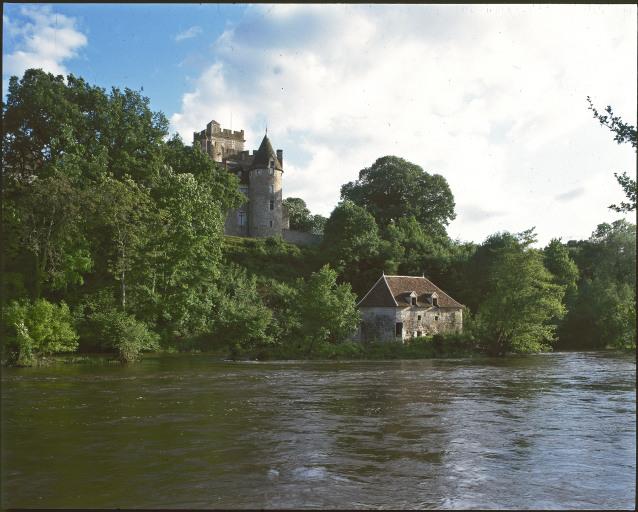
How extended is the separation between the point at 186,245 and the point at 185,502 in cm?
2850

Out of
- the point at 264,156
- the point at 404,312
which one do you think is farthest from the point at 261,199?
the point at 404,312

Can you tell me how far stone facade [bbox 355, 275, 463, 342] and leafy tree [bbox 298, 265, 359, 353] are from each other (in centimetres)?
637

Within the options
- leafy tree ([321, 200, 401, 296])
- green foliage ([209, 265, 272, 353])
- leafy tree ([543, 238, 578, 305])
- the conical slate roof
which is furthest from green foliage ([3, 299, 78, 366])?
the conical slate roof

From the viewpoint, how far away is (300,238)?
64.4 metres

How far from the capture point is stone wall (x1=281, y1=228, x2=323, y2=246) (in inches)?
2514

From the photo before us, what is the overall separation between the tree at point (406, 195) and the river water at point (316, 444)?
4448cm

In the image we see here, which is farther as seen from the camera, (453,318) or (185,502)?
(453,318)

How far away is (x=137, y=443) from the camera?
34.5ft

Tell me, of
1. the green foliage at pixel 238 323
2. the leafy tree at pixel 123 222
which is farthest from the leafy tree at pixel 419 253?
the leafy tree at pixel 123 222

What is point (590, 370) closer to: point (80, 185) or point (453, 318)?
point (453, 318)

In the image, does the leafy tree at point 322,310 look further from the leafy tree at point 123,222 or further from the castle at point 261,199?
the castle at point 261,199

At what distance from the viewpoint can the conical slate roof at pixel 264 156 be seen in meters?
65.1

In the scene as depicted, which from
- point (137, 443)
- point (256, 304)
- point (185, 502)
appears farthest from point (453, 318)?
point (185, 502)

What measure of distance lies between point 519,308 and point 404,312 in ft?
25.8
